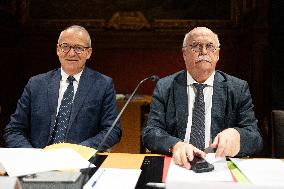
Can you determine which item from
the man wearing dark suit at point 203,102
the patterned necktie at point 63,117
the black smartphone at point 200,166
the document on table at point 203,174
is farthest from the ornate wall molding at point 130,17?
the black smartphone at point 200,166

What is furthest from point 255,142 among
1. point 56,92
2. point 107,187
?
point 56,92

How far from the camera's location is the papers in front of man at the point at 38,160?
169 centimetres

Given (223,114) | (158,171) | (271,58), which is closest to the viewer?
(158,171)

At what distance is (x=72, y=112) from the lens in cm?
265

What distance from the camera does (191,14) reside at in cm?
641

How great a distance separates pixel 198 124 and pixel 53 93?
1.02 metres

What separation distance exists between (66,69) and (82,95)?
0.23 m

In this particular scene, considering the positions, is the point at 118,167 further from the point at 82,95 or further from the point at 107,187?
the point at 82,95

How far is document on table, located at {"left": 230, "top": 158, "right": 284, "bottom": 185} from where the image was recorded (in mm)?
1621

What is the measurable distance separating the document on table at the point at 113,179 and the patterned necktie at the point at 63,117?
0.88m

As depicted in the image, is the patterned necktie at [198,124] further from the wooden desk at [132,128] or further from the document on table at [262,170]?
the wooden desk at [132,128]

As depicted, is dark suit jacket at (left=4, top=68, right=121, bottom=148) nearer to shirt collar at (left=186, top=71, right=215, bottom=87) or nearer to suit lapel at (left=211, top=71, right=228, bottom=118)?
shirt collar at (left=186, top=71, right=215, bottom=87)

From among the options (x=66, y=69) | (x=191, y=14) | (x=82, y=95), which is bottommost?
(x=82, y=95)

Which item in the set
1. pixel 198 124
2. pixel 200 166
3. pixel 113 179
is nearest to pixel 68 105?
pixel 198 124
